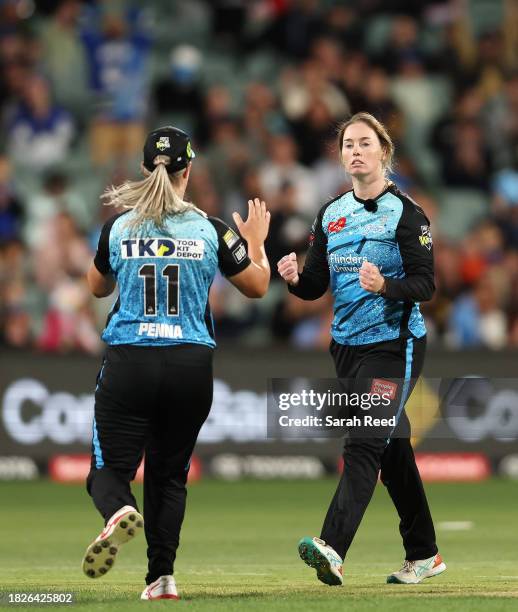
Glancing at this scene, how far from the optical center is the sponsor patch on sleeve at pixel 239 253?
755 cm

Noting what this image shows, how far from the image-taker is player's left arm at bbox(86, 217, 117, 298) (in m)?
7.54

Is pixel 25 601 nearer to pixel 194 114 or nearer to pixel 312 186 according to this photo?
pixel 312 186

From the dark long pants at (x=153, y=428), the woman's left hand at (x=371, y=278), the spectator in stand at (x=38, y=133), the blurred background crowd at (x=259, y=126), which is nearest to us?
the dark long pants at (x=153, y=428)

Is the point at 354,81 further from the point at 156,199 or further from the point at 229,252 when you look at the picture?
the point at 156,199

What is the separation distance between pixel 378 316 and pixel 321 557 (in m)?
1.33

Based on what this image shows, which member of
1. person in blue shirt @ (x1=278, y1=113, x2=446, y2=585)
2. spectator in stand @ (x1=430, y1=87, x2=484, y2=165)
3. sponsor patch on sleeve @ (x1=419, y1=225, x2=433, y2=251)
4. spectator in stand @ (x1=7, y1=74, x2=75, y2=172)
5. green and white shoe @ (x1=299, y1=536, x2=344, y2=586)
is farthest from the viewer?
spectator in stand @ (x1=430, y1=87, x2=484, y2=165)

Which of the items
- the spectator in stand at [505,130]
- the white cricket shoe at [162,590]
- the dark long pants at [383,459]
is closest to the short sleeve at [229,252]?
the dark long pants at [383,459]

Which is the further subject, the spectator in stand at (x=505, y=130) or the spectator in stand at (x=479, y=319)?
the spectator in stand at (x=505, y=130)

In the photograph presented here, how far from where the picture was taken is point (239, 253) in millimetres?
7570

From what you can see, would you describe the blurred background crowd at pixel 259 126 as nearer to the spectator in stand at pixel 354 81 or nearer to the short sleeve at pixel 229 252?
the spectator in stand at pixel 354 81

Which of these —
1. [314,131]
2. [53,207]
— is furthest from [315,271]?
[314,131]

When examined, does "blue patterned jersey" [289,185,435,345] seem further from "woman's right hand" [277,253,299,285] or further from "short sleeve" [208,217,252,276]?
"short sleeve" [208,217,252,276]

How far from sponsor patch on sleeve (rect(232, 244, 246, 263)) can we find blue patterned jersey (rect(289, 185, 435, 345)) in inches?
32.6

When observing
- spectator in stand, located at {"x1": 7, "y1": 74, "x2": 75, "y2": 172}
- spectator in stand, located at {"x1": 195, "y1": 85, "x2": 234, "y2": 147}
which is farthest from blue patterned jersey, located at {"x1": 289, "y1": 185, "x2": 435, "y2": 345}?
spectator in stand, located at {"x1": 7, "y1": 74, "x2": 75, "y2": 172}
